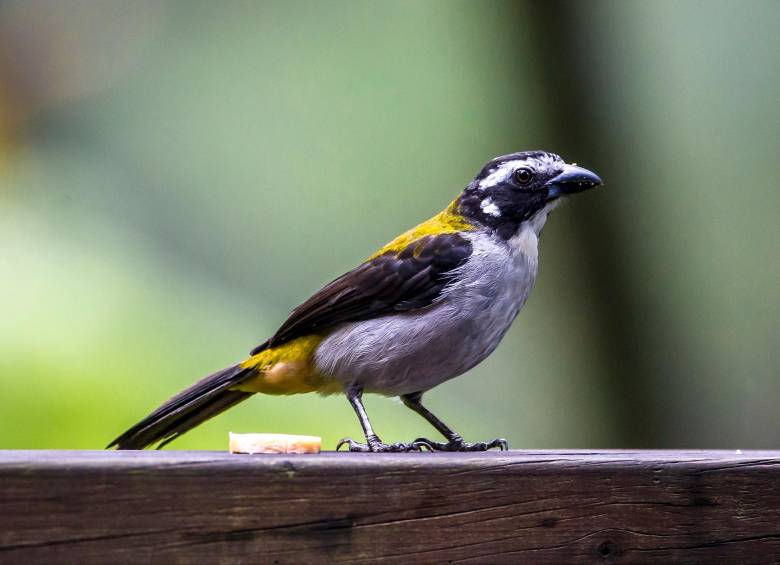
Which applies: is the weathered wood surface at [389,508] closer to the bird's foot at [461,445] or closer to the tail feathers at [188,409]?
the bird's foot at [461,445]

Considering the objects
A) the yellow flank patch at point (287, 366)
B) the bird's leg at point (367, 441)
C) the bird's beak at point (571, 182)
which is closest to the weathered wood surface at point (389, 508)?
the bird's leg at point (367, 441)

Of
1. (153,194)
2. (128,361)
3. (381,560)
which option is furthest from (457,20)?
(381,560)

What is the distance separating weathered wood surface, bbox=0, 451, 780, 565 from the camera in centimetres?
248

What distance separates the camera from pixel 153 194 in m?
7.35

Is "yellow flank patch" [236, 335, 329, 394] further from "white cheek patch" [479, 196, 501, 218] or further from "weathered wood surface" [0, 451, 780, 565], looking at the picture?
"weathered wood surface" [0, 451, 780, 565]

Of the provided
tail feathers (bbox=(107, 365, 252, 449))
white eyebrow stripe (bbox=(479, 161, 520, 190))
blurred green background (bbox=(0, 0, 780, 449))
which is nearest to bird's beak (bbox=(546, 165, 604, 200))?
white eyebrow stripe (bbox=(479, 161, 520, 190))

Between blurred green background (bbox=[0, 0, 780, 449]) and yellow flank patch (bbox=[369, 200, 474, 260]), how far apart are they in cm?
153

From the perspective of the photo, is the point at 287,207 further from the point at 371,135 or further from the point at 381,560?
the point at 381,560

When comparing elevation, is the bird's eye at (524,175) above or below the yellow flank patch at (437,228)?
above

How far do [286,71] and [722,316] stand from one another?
3605 mm

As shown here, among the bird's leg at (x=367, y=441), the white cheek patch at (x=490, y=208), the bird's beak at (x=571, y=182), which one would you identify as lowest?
the bird's leg at (x=367, y=441)

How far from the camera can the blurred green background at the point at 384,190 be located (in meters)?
6.47

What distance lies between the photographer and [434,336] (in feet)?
15.6

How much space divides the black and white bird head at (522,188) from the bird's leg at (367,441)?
1052 mm
